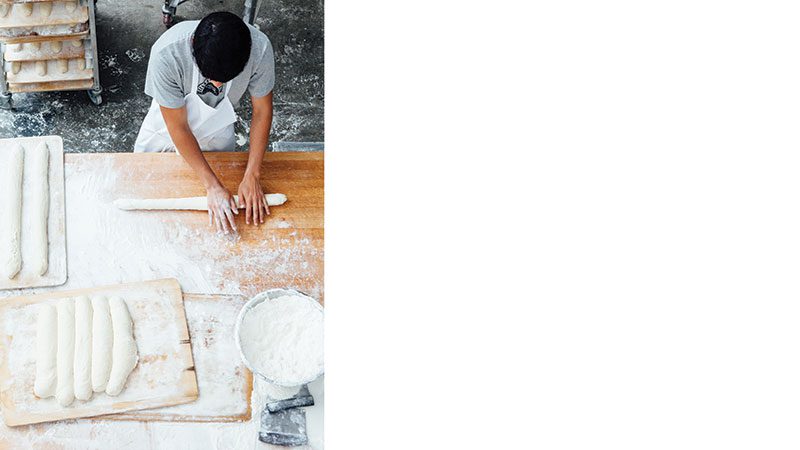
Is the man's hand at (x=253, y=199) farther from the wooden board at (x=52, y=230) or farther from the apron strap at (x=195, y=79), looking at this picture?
the wooden board at (x=52, y=230)

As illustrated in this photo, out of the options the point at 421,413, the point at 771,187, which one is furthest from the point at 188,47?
the point at 771,187

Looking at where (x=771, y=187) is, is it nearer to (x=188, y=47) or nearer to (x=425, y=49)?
(x=425, y=49)

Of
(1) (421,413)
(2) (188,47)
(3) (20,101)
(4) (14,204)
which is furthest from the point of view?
(3) (20,101)

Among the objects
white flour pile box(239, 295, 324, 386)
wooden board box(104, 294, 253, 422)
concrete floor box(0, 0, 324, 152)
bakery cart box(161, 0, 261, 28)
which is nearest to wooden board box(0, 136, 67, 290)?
wooden board box(104, 294, 253, 422)

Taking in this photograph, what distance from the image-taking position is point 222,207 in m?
2.41

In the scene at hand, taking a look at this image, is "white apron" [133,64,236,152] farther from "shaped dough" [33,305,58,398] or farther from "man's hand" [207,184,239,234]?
"shaped dough" [33,305,58,398]

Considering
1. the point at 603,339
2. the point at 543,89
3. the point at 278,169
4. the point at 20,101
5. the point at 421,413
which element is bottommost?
the point at 20,101

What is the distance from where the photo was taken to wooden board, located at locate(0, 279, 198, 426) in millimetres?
2121

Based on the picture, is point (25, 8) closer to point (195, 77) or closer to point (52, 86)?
point (52, 86)

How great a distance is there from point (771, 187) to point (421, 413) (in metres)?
0.24

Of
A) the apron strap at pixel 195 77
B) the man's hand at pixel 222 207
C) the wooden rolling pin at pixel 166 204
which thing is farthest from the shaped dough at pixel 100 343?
the apron strap at pixel 195 77

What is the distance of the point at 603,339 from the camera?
333 millimetres

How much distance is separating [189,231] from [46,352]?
0.62 m

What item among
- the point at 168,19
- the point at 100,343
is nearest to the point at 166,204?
the point at 100,343
